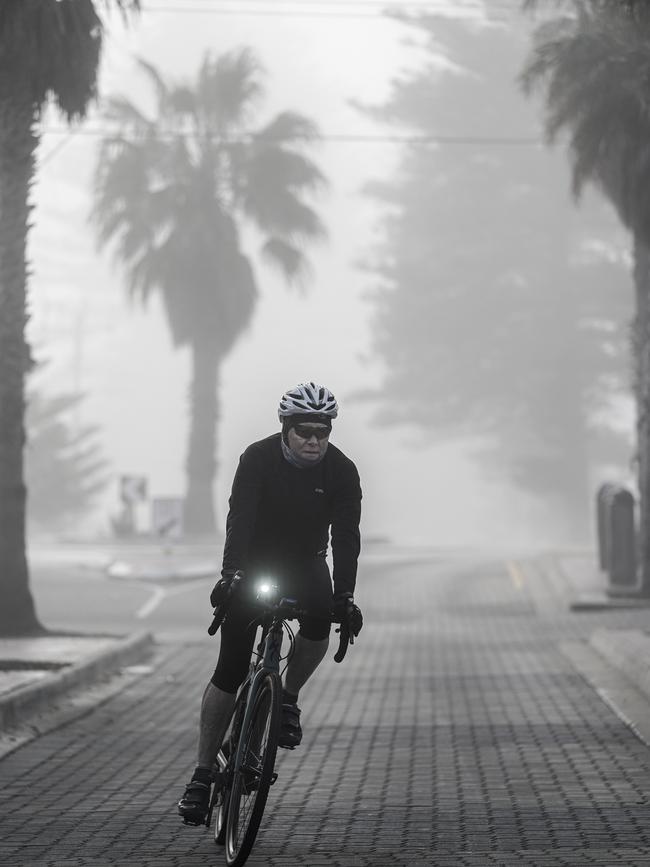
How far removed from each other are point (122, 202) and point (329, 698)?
28.6 m

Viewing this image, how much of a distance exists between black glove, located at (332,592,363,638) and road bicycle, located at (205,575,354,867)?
0.02m

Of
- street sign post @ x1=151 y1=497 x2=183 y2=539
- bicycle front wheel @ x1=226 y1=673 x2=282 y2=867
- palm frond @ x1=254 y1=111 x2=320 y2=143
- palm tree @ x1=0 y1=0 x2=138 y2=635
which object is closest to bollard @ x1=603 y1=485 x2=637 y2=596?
palm tree @ x1=0 y1=0 x2=138 y2=635

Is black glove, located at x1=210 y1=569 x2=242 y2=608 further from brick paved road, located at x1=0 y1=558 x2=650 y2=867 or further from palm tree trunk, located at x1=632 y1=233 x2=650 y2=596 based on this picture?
palm tree trunk, located at x1=632 y1=233 x2=650 y2=596

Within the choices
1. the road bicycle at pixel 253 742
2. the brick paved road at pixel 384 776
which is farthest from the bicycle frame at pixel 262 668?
the brick paved road at pixel 384 776

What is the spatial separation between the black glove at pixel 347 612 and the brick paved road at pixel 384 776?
3.05 ft

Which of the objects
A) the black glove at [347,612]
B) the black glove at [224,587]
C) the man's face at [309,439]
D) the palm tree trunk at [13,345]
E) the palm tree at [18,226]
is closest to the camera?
the black glove at [224,587]

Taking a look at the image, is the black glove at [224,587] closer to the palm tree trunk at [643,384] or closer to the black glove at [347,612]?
the black glove at [347,612]

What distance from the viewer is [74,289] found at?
139 m

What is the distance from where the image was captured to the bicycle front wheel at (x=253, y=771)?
22.4 feet

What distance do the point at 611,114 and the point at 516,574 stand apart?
9.37 meters

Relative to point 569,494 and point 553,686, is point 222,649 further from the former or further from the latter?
point 569,494

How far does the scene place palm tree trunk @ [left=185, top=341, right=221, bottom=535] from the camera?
4341 centimetres

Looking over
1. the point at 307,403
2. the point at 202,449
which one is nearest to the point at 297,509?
the point at 307,403

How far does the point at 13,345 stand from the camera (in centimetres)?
1772
